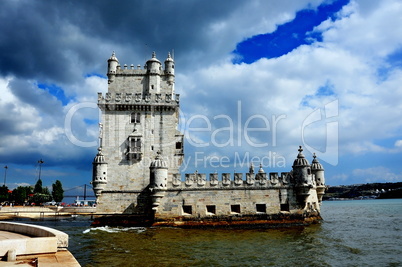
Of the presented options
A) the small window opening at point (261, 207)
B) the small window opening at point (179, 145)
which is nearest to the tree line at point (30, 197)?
the small window opening at point (179, 145)

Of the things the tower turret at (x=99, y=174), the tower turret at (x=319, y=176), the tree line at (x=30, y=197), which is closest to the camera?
the tower turret at (x=99, y=174)

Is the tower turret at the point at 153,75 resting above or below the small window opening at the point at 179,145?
above

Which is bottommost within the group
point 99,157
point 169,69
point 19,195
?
point 19,195

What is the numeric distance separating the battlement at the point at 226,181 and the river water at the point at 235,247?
4.01 meters

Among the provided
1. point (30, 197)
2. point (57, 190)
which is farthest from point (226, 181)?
point (30, 197)

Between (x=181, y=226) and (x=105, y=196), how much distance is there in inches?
320

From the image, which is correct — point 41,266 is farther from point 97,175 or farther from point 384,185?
point 384,185

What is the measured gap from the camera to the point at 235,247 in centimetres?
1819

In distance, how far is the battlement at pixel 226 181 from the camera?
2684 centimetres

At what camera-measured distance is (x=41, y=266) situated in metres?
7.84

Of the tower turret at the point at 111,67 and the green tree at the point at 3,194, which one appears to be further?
the green tree at the point at 3,194

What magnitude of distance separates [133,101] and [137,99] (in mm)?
469

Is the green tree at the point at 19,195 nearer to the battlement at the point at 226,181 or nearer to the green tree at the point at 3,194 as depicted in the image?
the green tree at the point at 3,194

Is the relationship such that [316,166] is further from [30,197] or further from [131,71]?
[30,197]
